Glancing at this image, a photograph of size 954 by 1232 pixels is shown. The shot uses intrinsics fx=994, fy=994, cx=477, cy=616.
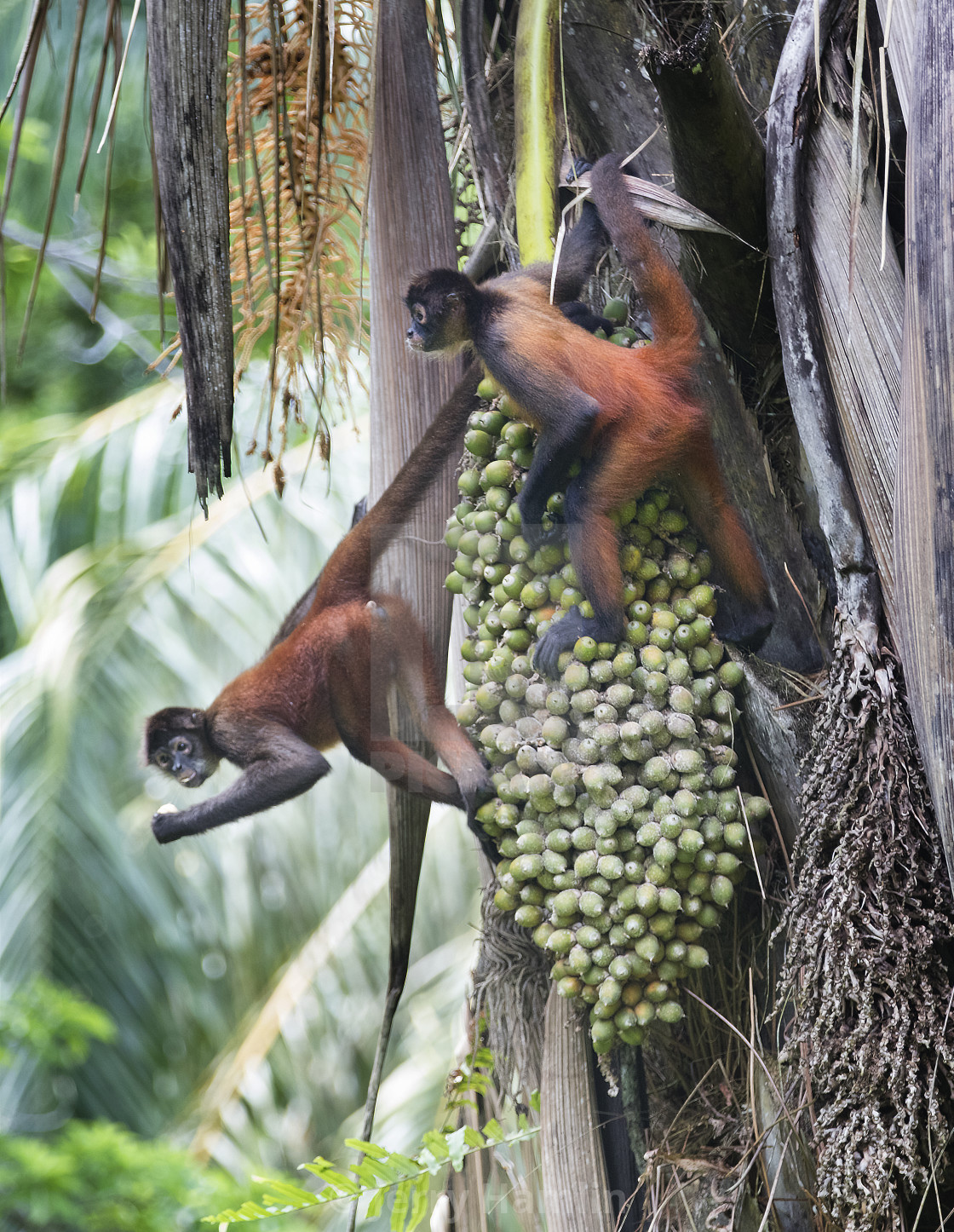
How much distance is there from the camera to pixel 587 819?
1.24m

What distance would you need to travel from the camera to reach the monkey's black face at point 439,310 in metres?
1.36

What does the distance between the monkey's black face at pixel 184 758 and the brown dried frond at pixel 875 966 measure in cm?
105

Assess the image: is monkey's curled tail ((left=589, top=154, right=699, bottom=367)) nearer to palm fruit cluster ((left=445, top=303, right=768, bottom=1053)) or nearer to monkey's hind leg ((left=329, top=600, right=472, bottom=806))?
palm fruit cluster ((left=445, top=303, right=768, bottom=1053))

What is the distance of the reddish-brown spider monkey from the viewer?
4.61 ft

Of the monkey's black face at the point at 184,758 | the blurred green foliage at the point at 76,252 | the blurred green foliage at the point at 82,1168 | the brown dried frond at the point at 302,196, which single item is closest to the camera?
the brown dried frond at the point at 302,196

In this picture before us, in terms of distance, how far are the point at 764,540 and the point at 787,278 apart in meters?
0.35

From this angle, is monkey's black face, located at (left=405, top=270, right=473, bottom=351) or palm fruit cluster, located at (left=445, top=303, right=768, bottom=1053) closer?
palm fruit cluster, located at (left=445, top=303, right=768, bottom=1053)

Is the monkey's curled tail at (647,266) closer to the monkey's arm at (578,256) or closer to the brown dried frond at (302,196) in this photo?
the monkey's arm at (578,256)

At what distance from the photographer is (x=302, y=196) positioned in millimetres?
1600

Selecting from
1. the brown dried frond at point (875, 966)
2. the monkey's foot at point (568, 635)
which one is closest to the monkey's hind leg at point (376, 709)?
the monkey's foot at point (568, 635)

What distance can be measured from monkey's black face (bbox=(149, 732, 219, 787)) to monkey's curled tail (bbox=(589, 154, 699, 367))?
1050 millimetres

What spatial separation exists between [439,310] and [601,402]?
10.5 inches

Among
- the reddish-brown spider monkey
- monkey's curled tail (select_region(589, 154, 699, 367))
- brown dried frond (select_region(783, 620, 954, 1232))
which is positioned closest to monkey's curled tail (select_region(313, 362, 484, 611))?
the reddish-brown spider monkey

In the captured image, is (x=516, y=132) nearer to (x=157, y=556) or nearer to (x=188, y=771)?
(x=188, y=771)
